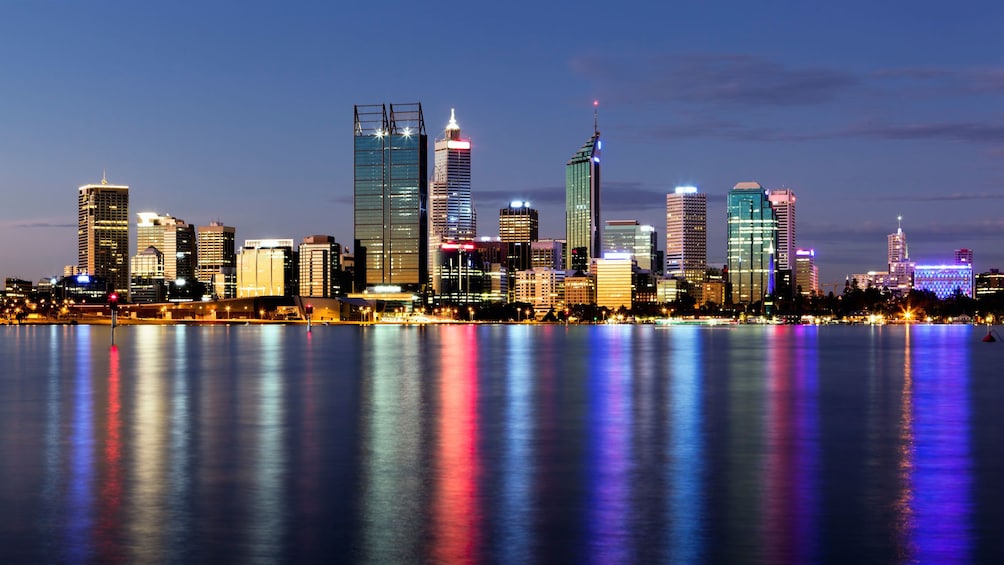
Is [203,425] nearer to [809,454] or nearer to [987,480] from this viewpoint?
[809,454]

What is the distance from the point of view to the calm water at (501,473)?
20297mm

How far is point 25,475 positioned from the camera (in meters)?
29.0

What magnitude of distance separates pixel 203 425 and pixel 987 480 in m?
27.9

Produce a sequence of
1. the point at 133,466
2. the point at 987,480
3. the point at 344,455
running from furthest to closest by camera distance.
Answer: the point at 344,455 → the point at 133,466 → the point at 987,480

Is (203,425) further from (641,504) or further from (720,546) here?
(720,546)

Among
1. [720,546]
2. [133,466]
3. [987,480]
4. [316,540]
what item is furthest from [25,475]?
[987,480]

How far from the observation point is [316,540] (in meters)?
20.5

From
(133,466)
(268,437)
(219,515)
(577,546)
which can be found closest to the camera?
(577,546)

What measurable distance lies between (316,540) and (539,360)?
80.1 metres

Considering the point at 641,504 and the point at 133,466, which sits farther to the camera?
the point at 133,466

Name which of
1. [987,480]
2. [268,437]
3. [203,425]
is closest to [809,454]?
[987,480]

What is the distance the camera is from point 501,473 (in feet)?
95.6

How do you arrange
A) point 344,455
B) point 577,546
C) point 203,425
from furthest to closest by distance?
1. point 203,425
2. point 344,455
3. point 577,546

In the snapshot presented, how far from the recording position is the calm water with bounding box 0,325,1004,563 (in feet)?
66.6
